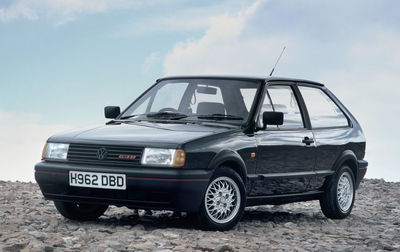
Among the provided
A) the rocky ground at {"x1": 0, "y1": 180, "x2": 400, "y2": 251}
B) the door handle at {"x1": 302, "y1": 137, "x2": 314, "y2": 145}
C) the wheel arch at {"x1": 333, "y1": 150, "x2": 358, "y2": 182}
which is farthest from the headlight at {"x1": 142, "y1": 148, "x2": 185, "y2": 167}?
the wheel arch at {"x1": 333, "y1": 150, "x2": 358, "y2": 182}

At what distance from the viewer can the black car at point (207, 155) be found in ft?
26.2

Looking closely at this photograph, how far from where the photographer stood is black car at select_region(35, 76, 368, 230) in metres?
7.98

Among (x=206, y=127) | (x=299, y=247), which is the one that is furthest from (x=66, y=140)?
(x=299, y=247)

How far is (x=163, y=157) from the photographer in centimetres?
792

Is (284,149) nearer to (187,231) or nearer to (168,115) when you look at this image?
(168,115)

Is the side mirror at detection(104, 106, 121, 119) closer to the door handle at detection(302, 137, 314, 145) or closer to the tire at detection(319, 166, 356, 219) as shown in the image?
the door handle at detection(302, 137, 314, 145)

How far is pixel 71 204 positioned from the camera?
9180 mm

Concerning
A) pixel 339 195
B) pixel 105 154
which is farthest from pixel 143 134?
pixel 339 195

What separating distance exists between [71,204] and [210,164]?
6.62ft

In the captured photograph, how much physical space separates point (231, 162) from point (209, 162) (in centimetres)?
49

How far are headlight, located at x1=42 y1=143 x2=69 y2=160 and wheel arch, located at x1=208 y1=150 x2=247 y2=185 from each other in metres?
1.72

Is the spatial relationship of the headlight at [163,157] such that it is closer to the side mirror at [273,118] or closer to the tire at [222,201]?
the tire at [222,201]

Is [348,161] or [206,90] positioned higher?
[206,90]

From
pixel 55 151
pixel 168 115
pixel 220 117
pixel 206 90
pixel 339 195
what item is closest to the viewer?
pixel 55 151
